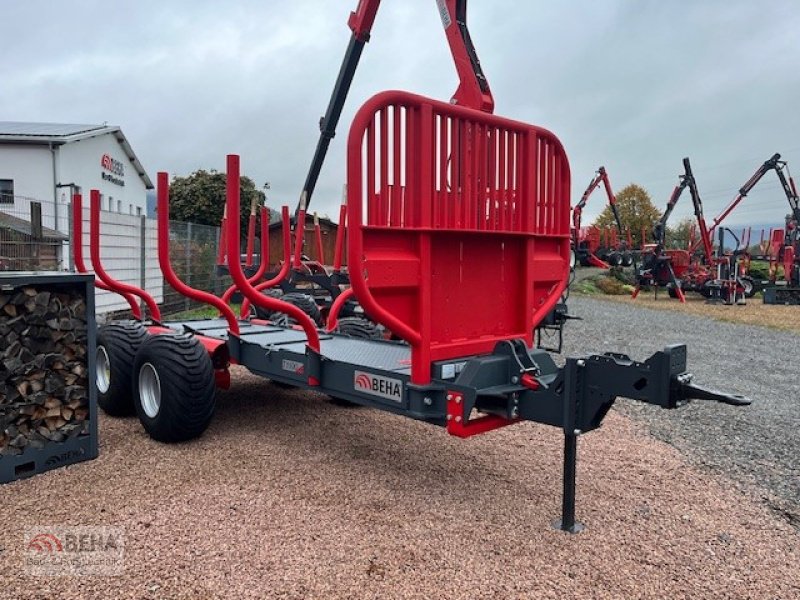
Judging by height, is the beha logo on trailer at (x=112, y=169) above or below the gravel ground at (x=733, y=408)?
above

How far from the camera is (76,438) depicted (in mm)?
4129

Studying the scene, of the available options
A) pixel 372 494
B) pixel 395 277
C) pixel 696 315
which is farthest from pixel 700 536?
pixel 696 315

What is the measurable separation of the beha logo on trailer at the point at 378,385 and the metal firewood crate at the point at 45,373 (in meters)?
1.81

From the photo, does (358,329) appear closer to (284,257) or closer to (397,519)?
(284,257)

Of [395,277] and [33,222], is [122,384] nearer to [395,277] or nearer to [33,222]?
[395,277]

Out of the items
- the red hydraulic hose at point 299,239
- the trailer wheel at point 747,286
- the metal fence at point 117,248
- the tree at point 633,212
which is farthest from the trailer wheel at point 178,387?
the tree at point 633,212

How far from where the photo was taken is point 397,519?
3.39 meters

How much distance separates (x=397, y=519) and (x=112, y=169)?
26.2 meters

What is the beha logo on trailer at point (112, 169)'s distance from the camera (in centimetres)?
2474

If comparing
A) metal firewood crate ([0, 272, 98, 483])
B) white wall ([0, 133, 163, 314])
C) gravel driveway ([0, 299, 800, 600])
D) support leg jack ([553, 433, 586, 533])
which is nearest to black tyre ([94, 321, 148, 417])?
gravel driveway ([0, 299, 800, 600])

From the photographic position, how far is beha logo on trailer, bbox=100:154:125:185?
81.2 feet

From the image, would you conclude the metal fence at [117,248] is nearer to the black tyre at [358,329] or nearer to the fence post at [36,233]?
the fence post at [36,233]

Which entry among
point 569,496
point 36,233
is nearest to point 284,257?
point 569,496

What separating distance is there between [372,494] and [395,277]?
1365 mm
